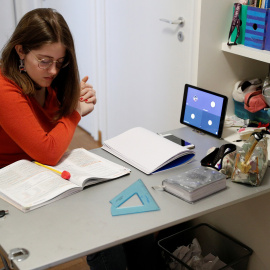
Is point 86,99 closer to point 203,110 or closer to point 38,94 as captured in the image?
point 38,94

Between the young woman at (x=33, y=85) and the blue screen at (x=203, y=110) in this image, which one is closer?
the young woman at (x=33, y=85)

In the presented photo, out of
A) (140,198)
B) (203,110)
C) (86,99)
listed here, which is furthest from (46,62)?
(203,110)

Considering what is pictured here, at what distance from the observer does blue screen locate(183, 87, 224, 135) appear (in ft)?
6.40

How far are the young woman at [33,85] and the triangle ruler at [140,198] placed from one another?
295mm

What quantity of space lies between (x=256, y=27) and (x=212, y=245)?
3.20 ft

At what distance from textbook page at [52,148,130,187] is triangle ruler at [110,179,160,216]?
0.29ft

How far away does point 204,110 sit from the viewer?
6.57 ft

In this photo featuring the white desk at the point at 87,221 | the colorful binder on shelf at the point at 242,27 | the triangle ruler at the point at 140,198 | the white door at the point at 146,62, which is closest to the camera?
the white desk at the point at 87,221

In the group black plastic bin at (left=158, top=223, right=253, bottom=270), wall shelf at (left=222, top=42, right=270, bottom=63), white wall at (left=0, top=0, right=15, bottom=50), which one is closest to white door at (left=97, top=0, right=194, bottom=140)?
wall shelf at (left=222, top=42, right=270, bottom=63)

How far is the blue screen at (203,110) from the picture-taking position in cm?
195

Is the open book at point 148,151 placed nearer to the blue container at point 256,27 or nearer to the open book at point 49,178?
the open book at point 49,178

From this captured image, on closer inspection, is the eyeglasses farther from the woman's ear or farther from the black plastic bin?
the black plastic bin

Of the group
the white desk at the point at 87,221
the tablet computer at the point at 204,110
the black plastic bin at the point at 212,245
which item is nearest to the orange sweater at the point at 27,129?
the white desk at the point at 87,221

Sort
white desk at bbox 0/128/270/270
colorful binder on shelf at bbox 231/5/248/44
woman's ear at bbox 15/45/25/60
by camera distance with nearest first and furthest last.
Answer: white desk at bbox 0/128/270/270, woman's ear at bbox 15/45/25/60, colorful binder on shelf at bbox 231/5/248/44
